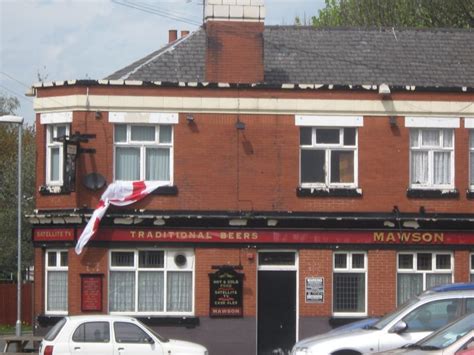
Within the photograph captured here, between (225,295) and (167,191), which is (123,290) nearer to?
(225,295)

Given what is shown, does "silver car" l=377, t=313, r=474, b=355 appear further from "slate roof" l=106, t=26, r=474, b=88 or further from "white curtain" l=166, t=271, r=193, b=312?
"slate roof" l=106, t=26, r=474, b=88

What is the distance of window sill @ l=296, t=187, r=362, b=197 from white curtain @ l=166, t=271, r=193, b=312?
12.3ft

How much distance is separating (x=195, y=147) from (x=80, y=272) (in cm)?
448

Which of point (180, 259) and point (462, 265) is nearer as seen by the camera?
point (180, 259)

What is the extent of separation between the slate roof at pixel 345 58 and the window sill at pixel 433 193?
9.50ft

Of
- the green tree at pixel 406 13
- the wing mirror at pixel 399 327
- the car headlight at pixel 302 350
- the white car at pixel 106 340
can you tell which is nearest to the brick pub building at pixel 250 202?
the white car at pixel 106 340

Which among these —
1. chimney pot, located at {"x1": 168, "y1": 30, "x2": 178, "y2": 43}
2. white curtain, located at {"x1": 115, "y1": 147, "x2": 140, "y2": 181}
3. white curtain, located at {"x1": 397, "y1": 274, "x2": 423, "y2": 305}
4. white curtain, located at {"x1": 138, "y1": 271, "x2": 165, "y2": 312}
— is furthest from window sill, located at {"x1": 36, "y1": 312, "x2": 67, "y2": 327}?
chimney pot, located at {"x1": 168, "y1": 30, "x2": 178, "y2": 43}

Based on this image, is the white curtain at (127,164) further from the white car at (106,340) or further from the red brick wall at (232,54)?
the white car at (106,340)

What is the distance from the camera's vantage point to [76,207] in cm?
3083

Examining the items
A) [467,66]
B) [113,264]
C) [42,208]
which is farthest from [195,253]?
[467,66]

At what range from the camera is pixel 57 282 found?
103 ft

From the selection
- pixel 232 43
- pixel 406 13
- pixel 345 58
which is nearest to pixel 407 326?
pixel 232 43

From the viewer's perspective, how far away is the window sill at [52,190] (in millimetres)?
31078

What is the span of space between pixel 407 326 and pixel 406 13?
34.3 meters
